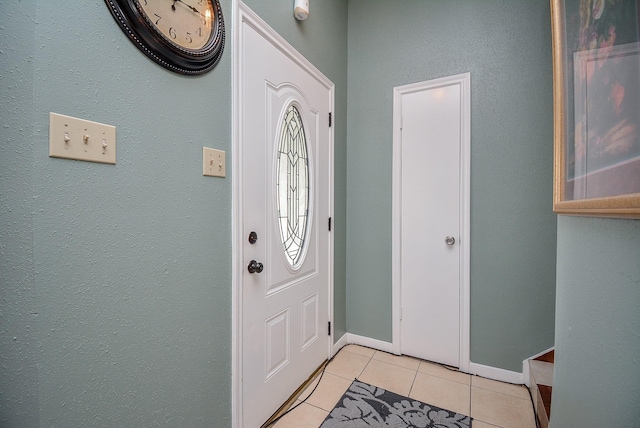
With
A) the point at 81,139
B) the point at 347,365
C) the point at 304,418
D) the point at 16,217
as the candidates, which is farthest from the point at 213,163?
the point at 347,365

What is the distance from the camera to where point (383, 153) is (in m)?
2.24

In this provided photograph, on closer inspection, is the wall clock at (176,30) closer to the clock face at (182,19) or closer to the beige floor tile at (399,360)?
the clock face at (182,19)

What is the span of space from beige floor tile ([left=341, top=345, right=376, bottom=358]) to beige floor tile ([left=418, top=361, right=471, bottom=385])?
15.2 inches

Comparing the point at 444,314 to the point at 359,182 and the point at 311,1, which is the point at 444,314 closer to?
the point at 359,182

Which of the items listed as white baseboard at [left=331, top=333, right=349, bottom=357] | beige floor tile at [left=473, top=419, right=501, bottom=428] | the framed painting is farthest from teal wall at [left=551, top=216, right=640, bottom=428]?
white baseboard at [left=331, top=333, right=349, bottom=357]

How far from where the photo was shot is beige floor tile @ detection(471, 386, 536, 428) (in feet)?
5.06

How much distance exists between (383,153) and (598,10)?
5.16 ft

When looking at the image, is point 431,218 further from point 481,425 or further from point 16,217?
point 16,217

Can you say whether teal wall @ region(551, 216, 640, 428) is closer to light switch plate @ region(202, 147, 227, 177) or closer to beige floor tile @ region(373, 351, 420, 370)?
beige floor tile @ region(373, 351, 420, 370)

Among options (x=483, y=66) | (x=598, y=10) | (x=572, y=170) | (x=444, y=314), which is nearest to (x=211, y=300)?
(x=572, y=170)

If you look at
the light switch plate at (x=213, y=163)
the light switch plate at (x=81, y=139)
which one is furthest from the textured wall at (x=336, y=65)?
the light switch plate at (x=81, y=139)

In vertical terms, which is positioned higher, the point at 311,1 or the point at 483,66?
the point at 311,1

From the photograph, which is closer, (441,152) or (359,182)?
(441,152)

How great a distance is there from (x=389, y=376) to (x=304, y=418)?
27.0 inches
